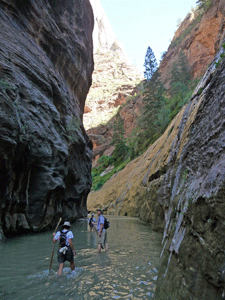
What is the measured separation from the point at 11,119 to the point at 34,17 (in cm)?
1058

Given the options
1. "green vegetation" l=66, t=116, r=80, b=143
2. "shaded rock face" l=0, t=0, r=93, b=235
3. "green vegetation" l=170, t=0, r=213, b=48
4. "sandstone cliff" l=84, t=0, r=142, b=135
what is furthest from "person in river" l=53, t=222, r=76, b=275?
"sandstone cliff" l=84, t=0, r=142, b=135

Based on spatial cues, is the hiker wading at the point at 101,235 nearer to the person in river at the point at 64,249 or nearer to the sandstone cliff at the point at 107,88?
the person in river at the point at 64,249

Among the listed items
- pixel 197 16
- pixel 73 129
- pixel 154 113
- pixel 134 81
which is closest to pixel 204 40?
pixel 197 16

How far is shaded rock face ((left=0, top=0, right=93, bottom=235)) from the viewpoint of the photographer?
10.8m

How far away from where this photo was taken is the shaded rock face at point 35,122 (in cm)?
1083

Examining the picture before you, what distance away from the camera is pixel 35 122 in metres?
12.8

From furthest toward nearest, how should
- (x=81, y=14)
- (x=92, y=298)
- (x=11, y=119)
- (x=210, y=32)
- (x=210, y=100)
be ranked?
(x=210, y=32), (x=81, y=14), (x=11, y=119), (x=210, y=100), (x=92, y=298)

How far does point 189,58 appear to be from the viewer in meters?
46.7

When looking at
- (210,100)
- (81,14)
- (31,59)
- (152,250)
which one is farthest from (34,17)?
(152,250)

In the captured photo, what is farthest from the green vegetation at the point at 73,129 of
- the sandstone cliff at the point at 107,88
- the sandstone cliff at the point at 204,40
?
the sandstone cliff at the point at 107,88

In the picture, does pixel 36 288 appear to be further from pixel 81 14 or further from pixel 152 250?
pixel 81 14

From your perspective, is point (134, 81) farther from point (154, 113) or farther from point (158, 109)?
point (154, 113)

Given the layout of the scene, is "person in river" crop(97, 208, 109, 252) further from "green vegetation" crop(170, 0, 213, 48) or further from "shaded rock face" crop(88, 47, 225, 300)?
"green vegetation" crop(170, 0, 213, 48)

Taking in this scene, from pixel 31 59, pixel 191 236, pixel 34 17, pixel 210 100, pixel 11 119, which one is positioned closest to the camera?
pixel 191 236
